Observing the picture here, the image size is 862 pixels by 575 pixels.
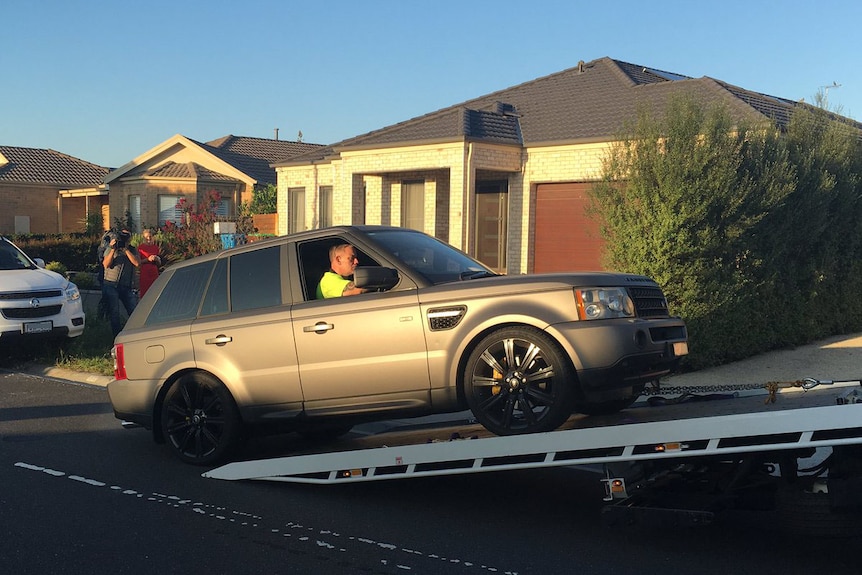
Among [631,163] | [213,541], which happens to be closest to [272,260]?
[213,541]

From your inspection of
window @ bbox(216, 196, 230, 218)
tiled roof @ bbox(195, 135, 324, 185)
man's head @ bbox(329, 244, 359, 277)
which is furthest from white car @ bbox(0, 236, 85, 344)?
tiled roof @ bbox(195, 135, 324, 185)

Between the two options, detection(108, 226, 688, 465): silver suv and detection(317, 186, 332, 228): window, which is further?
detection(317, 186, 332, 228): window

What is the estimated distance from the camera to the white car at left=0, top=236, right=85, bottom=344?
485 inches

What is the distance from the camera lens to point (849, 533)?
4.72 m

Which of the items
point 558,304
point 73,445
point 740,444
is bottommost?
point 73,445

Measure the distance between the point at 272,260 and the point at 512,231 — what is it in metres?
12.0

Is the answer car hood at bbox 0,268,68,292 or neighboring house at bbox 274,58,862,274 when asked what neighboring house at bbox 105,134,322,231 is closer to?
neighboring house at bbox 274,58,862,274

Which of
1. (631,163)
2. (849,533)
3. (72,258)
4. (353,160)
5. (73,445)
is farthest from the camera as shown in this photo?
(72,258)

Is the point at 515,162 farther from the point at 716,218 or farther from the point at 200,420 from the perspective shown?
the point at 200,420

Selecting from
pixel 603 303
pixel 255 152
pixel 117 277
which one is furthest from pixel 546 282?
pixel 255 152

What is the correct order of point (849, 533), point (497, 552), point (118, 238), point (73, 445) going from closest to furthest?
point (849, 533), point (497, 552), point (73, 445), point (118, 238)

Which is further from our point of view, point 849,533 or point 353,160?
point 353,160

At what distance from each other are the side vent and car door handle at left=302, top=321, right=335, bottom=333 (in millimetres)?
799

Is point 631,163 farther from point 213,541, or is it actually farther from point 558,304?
point 213,541
